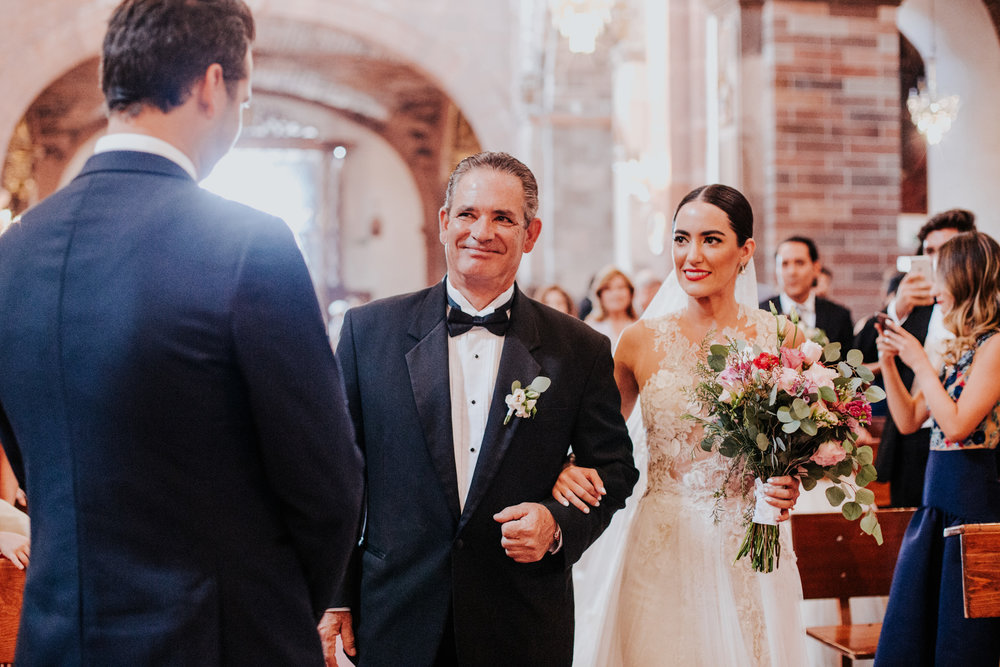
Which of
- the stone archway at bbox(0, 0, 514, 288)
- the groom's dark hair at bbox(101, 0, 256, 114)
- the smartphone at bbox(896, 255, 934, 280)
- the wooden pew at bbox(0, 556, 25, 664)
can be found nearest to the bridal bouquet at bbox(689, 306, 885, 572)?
the groom's dark hair at bbox(101, 0, 256, 114)

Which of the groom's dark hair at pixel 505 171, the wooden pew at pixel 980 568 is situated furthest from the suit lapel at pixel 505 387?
the wooden pew at pixel 980 568

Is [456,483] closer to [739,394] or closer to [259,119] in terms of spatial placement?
[739,394]

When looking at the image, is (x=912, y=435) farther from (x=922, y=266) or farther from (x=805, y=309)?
(x=805, y=309)

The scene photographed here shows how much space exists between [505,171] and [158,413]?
1213mm

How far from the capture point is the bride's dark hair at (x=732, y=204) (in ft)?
9.29

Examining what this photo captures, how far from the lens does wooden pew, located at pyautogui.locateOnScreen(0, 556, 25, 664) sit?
96.2 inches

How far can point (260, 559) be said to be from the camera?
1.47 meters

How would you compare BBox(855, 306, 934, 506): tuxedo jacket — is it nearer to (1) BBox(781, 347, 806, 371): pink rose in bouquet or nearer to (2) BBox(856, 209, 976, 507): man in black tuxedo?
(2) BBox(856, 209, 976, 507): man in black tuxedo

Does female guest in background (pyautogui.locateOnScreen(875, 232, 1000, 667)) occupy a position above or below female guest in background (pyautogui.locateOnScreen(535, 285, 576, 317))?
below

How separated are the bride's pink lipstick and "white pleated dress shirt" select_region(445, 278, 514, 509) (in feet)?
2.17

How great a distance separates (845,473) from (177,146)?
1.91 m

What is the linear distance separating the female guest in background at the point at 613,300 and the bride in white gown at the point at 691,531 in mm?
4215

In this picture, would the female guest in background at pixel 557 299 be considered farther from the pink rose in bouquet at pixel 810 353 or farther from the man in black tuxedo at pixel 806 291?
the pink rose in bouquet at pixel 810 353

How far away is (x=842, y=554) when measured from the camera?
3555 millimetres
